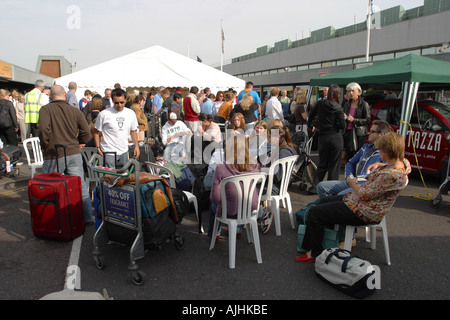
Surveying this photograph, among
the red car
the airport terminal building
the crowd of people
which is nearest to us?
the crowd of people

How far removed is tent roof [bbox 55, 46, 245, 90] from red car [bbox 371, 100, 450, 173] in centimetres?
618

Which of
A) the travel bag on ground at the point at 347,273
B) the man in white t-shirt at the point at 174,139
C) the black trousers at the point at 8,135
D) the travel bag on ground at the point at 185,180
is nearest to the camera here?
the travel bag on ground at the point at 347,273

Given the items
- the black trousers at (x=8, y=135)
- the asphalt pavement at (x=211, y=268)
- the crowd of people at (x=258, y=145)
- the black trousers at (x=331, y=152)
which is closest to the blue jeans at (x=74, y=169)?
the crowd of people at (x=258, y=145)

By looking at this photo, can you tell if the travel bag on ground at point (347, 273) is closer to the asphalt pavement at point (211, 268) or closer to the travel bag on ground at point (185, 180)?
the asphalt pavement at point (211, 268)

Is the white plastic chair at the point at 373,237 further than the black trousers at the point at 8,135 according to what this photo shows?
No

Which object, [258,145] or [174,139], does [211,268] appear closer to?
[258,145]

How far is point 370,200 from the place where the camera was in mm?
3193

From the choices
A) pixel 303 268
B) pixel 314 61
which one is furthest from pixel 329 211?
pixel 314 61

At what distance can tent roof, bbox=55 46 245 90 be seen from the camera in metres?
11.0

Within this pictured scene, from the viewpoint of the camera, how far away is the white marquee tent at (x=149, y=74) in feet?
36.1

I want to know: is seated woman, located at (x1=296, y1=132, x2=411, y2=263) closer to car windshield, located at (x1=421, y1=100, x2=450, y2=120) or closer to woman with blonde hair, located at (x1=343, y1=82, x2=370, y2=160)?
woman with blonde hair, located at (x1=343, y1=82, x2=370, y2=160)

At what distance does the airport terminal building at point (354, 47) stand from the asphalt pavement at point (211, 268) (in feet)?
28.9

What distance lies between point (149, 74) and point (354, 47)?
72.7 feet

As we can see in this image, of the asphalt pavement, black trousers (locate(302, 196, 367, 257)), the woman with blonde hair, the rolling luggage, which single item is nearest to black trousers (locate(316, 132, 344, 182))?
the asphalt pavement
